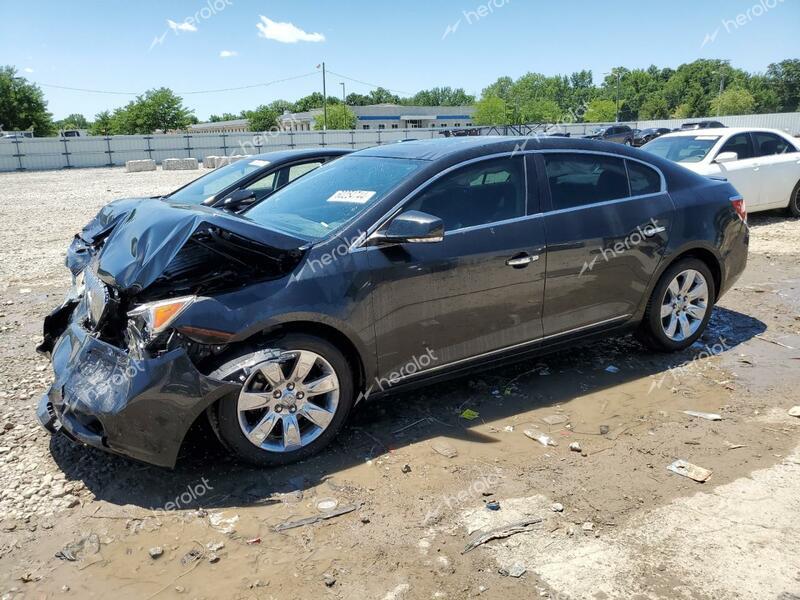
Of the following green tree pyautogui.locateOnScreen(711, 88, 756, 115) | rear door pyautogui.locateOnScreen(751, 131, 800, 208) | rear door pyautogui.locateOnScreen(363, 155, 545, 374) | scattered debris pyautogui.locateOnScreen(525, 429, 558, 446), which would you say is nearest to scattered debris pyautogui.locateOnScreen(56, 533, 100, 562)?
rear door pyautogui.locateOnScreen(363, 155, 545, 374)

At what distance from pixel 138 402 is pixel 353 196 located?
1.78 meters

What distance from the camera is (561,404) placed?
Result: 14.1 feet

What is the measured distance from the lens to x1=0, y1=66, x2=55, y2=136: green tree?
58812 mm

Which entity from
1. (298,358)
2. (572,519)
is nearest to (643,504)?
(572,519)

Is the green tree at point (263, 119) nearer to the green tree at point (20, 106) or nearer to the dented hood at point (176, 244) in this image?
the green tree at point (20, 106)

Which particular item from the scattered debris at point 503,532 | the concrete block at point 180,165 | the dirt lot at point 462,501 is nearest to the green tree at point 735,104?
the concrete block at point 180,165

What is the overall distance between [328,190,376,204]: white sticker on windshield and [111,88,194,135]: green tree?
6820 centimetres

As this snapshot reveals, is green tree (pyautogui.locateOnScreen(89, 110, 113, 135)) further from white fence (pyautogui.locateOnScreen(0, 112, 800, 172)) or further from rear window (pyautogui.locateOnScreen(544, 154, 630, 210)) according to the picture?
rear window (pyautogui.locateOnScreen(544, 154, 630, 210))

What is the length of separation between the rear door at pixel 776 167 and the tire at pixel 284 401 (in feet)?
31.7

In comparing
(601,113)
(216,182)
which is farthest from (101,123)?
(216,182)

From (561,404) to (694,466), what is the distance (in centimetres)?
102

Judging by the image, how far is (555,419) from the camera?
4074 millimetres

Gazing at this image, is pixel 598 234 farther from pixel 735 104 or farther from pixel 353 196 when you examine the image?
pixel 735 104

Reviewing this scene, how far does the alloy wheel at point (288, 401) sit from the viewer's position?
3.24 metres
